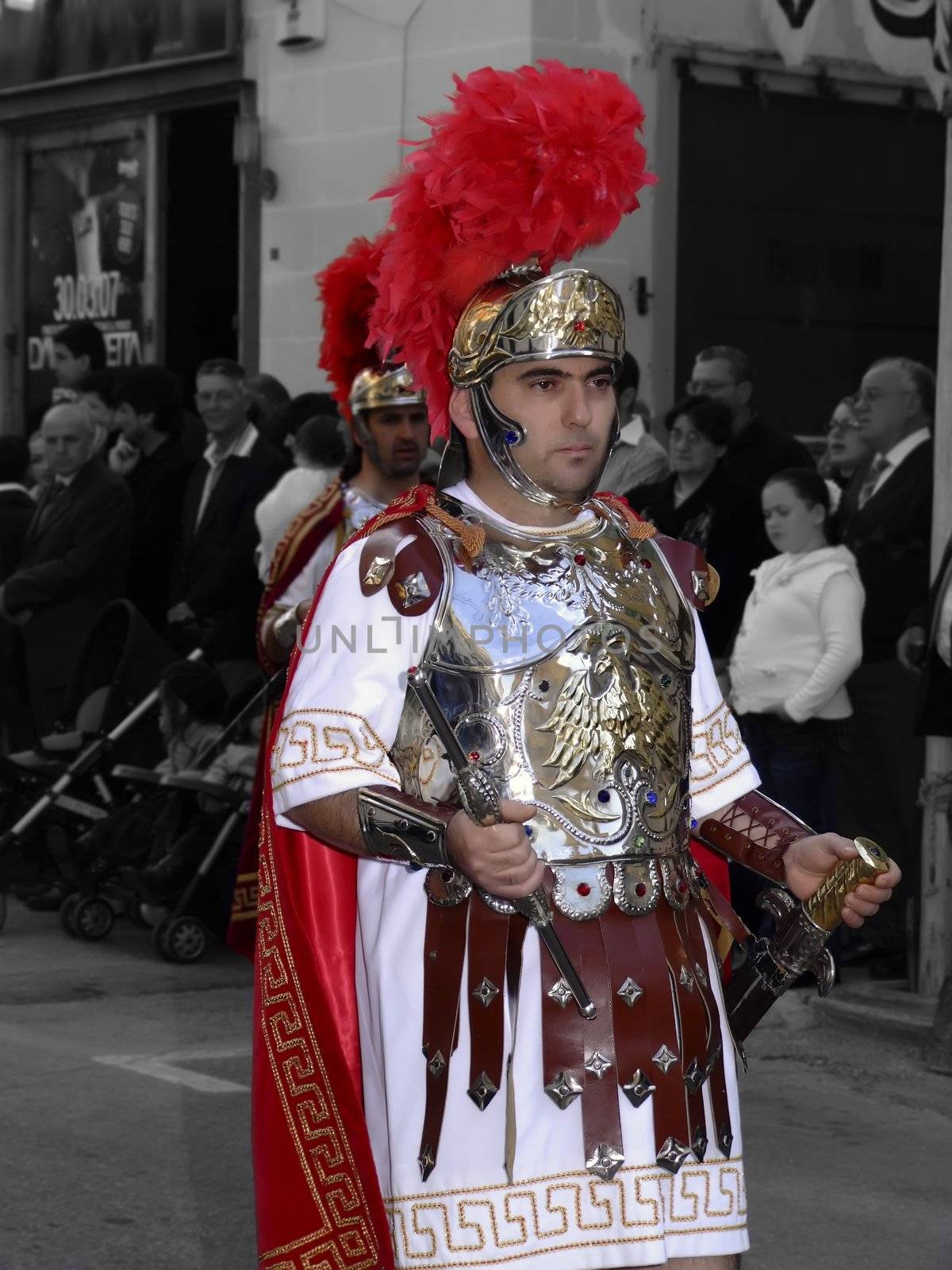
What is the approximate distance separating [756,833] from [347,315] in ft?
9.91

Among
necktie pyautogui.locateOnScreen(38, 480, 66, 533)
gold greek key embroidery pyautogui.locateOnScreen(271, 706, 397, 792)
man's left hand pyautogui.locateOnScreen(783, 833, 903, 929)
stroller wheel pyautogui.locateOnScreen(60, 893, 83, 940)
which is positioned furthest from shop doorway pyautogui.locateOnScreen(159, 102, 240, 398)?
man's left hand pyautogui.locateOnScreen(783, 833, 903, 929)

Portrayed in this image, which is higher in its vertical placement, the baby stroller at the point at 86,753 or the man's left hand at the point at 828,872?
the man's left hand at the point at 828,872

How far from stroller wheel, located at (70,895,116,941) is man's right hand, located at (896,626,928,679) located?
329cm

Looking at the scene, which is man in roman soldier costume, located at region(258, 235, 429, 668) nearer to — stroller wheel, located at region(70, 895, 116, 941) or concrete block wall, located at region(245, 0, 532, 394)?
stroller wheel, located at region(70, 895, 116, 941)

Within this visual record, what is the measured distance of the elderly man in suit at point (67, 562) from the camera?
9.40m

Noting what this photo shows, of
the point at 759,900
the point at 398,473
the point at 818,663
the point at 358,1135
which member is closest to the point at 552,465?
the point at 759,900

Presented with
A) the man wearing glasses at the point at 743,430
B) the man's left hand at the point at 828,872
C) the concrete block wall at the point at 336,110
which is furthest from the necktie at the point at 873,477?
the man's left hand at the point at 828,872

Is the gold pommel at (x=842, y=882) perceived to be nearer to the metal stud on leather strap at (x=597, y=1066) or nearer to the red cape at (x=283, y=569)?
the metal stud on leather strap at (x=597, y=1066)

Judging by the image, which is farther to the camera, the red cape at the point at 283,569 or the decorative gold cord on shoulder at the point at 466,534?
the red cape at the point at 283,569

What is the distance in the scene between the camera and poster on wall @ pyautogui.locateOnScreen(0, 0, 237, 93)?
40.1 feet

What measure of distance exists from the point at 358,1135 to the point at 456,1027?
28 cm

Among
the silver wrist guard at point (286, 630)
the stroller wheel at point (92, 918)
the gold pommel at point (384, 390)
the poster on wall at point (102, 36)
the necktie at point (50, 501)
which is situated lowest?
the stroller wheel at point (92, 918)

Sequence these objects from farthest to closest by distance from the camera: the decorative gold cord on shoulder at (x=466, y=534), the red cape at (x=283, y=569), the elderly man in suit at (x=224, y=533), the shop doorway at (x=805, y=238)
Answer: the shop doorway at (x=805, y=238) < the elderly man in suit at (x=224, y=533) < the red cape at (x=283, y=569) < the decorative gold cord on shoulder at (x=466, y=534)

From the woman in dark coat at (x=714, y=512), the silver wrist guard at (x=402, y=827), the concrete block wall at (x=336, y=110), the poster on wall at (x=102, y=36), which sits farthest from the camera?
the poster on wall at (x=102, y=36)
